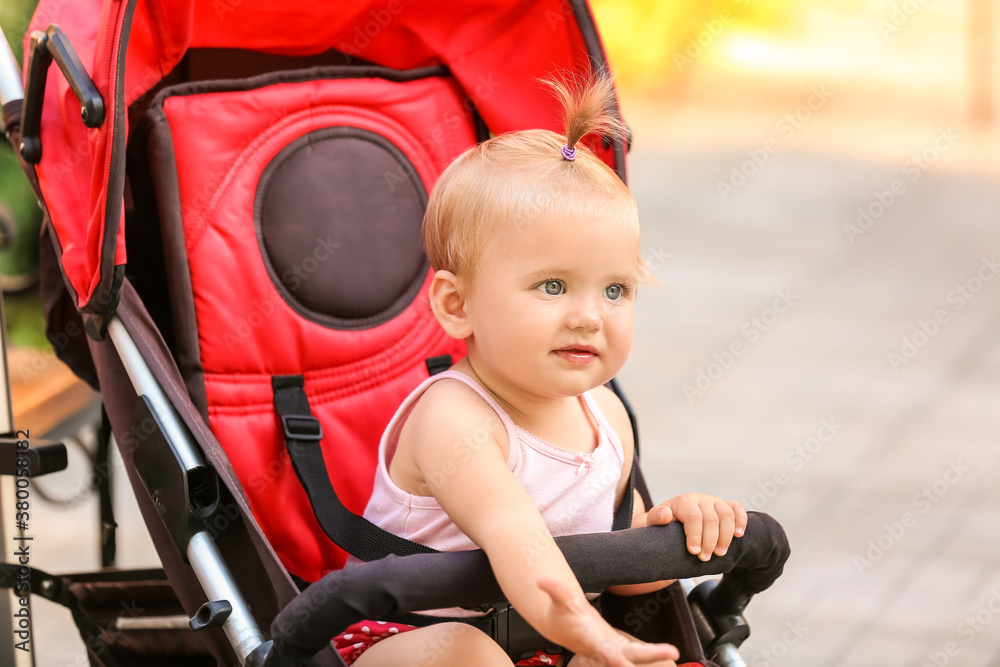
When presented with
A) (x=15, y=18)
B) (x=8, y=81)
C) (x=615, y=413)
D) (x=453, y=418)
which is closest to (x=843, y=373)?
(x=615, y=413)

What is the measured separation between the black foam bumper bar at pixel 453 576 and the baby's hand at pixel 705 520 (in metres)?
0.01

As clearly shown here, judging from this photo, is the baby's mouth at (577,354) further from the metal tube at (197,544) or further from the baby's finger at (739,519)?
the metal tube at (197,544)

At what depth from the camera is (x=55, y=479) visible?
311 cm

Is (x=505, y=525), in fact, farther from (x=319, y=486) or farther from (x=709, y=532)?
(x=319, y=486)

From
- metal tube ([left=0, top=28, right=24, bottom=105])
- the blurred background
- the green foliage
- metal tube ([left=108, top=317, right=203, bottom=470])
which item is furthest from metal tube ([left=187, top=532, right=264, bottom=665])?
the green foliage

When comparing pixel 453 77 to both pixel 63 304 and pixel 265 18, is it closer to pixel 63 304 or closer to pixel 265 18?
pixel 265 18

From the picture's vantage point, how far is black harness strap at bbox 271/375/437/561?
1379mm

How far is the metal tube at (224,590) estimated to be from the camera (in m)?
1.21

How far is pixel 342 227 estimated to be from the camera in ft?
5.48

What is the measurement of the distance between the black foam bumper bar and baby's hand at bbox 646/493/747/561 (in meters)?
0.01

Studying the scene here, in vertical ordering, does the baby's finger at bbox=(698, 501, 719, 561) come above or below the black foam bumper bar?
above

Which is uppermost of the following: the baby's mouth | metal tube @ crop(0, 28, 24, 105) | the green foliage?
the green foliage

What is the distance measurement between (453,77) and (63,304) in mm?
771

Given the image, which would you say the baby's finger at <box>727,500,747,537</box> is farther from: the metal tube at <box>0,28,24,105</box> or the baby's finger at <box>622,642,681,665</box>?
the metal tube at <box>0,28,24,105</box>
